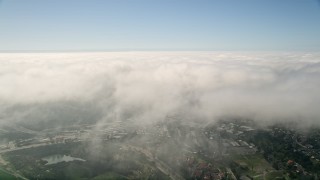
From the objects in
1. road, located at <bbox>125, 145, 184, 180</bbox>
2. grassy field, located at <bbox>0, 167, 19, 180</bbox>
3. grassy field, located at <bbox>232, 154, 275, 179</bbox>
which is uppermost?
grassy field, located at <bbox>232, 154, 275, 179</bbox>

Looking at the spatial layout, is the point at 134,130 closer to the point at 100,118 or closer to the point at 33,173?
the point at 100,118

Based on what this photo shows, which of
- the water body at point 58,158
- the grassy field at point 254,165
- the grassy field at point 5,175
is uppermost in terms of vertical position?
the grassy field at point 254,165

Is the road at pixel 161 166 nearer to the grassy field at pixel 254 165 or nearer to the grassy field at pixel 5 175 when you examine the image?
the grassy field at pixel 254 165

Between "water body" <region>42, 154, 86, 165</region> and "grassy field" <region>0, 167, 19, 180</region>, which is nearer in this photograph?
"grassy field" <region>0, 167, 19, 180</region>

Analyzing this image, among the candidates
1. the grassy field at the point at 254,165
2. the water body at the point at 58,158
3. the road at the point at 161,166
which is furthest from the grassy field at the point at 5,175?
the grassy field at the point at 254,165

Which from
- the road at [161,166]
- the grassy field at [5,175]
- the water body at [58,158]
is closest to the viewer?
the road at [161,166]

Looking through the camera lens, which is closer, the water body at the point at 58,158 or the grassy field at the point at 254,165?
the grassy field at the point at 254,165

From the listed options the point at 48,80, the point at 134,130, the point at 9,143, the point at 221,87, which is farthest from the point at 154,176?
the point at 48,80

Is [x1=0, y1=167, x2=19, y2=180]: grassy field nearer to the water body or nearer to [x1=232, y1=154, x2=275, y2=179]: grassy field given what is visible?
the water body

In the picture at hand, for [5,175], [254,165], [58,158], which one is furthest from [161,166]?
[5,175]

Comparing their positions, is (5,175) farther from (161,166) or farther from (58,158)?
(161,166)

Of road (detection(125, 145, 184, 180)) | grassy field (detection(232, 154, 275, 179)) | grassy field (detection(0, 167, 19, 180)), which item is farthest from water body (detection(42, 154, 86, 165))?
grassy field (detection(232, 154, 275, 179))
